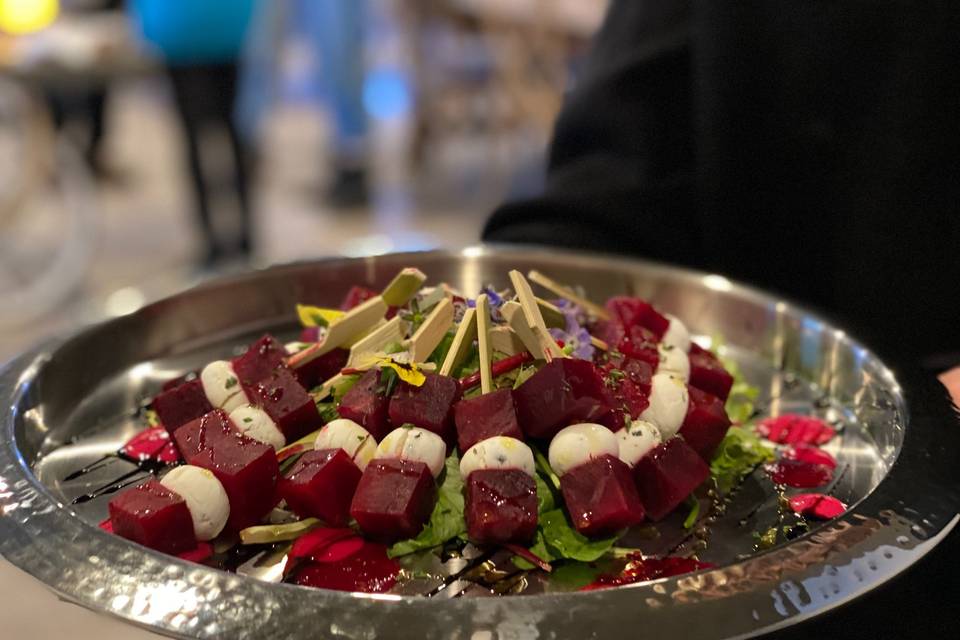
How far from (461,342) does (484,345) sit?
26mm

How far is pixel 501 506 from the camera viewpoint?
756 millimetres

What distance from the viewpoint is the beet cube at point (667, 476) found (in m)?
0.81

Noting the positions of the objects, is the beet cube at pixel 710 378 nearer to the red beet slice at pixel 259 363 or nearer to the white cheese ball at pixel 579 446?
the white cheese ball at pixel 579 446

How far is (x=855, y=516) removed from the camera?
0.70 metres

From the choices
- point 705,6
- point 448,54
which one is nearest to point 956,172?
point 705,6

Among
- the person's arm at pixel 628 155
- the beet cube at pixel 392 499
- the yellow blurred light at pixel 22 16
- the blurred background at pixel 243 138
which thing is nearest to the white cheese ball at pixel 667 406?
the beet cube at pixel 392 499

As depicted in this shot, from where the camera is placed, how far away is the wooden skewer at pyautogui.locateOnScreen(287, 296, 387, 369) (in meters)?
0.94

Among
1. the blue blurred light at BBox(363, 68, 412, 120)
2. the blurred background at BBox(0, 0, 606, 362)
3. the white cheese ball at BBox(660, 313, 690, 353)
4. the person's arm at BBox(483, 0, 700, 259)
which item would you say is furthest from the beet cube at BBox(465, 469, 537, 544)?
the blue blurred light at BBox(363, 68, 412, 120)

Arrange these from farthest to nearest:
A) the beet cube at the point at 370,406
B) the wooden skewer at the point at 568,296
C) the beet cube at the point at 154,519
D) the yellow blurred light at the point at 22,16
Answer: the yellow blurred light at the point at 22,16 < the wooden skewer at the point at 568,296 < the beet cube at the point at 370,406 < the beet cube at the point at 154,519

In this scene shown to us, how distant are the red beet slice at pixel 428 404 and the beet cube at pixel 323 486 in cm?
6

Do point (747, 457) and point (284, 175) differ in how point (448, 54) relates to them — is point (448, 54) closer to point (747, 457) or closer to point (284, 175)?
point (284, 175)

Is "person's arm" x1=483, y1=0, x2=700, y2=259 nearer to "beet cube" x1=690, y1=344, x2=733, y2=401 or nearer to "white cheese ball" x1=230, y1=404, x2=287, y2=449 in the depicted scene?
"beet cube" x1=690, y1=344, x2=733, y2=401

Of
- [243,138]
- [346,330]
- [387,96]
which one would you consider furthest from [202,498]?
[387,96]

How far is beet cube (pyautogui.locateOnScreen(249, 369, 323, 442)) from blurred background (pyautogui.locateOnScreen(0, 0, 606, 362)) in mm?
2210
